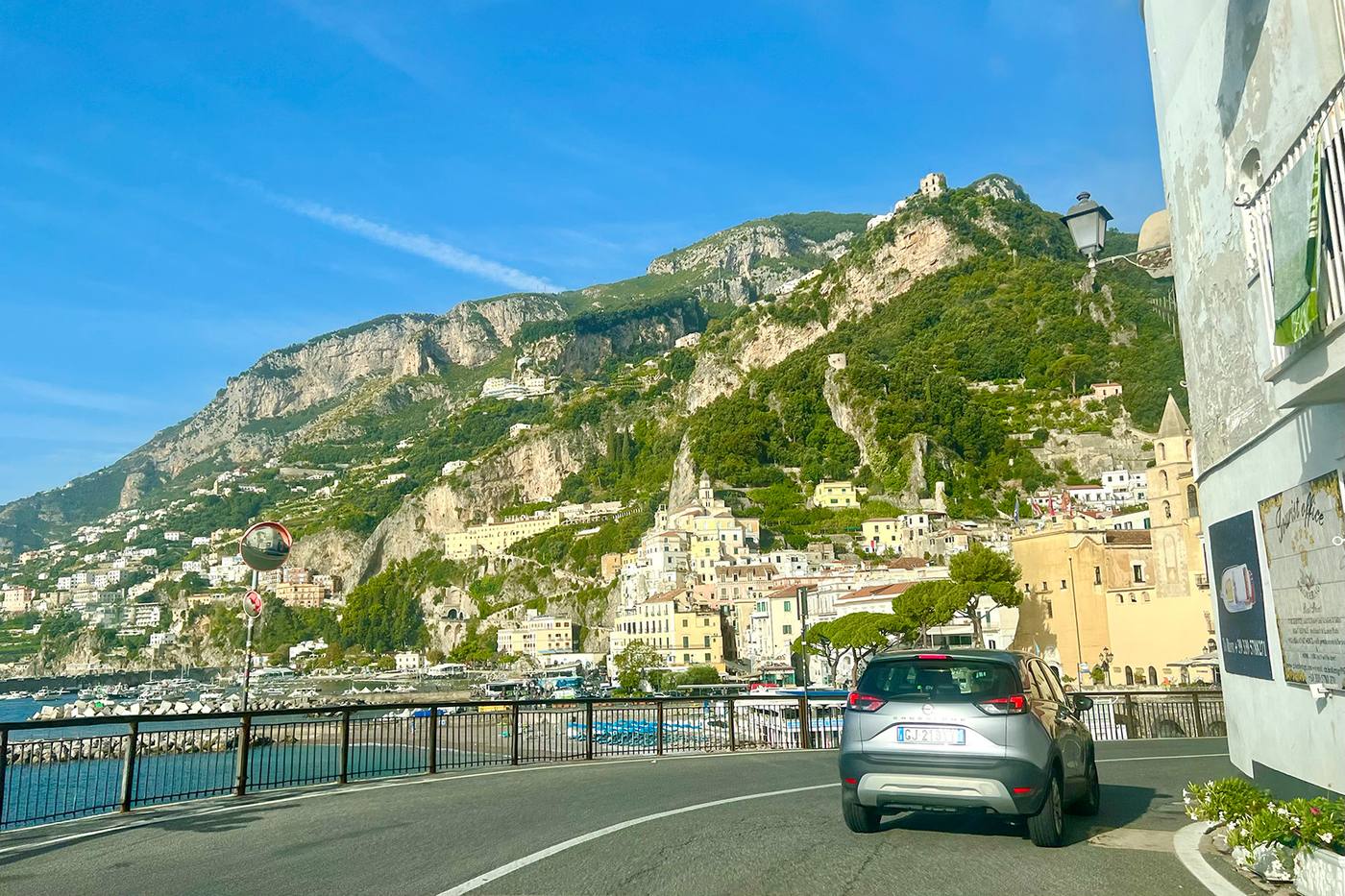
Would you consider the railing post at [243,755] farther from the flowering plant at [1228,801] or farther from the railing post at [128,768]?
the flowering plant at [1228,801]

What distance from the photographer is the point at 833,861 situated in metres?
7.52

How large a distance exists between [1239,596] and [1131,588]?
5043 cm

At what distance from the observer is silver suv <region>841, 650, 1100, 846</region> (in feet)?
25.8

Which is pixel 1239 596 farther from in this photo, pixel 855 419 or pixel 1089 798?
pixel 855 419

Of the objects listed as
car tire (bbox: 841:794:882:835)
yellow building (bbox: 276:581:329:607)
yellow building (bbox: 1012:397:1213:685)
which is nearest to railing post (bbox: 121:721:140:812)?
car tire (bbox: 841:794:882:835)

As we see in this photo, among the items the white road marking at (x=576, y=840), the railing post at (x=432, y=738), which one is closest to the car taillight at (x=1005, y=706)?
the white road marking at (x=576, y=840)

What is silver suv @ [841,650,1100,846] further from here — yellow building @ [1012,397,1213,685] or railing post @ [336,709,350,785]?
yellow building @ [1012,397,1213,685]

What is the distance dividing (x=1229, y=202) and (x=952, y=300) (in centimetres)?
15585

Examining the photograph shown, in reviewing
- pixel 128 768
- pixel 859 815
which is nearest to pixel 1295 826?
pixel 859 815

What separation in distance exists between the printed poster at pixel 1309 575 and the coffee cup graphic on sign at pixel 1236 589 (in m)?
0.95

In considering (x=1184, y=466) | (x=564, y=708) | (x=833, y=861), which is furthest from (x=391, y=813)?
(x=1184, y=466)

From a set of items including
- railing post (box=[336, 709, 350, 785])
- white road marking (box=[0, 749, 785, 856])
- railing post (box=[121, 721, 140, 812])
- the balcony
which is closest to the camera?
the balcony

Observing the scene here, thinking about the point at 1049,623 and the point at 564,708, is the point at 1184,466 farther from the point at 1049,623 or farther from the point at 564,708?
the point at 564,708

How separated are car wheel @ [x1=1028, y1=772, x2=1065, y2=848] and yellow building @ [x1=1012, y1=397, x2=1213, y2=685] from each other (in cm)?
4499
